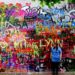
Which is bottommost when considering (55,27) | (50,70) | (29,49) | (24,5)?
(50,70)

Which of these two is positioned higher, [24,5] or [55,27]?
[24,5]

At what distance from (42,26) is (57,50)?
1.05m

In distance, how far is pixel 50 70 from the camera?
514 inches

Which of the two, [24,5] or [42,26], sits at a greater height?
[24,5]

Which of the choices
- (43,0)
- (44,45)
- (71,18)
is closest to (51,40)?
(44,45)

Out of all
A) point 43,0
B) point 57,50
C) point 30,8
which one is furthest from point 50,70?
point 43,0

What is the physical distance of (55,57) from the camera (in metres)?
12.9

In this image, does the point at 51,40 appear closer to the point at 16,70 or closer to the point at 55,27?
the point at 55,27

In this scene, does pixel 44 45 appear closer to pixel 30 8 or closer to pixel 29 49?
pixel 29 49

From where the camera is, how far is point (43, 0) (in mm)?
6684

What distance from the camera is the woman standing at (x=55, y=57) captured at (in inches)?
508

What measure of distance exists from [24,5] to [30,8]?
0.82 ft

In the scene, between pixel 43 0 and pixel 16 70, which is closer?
pixel 43 0

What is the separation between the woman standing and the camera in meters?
12.9
